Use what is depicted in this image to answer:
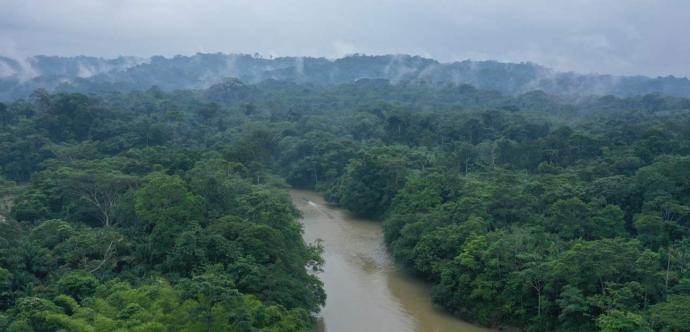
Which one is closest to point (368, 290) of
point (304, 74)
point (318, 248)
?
point (318, 248)

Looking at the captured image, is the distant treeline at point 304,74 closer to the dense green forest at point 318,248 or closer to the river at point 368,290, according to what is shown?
the dense green forest at point 318,248

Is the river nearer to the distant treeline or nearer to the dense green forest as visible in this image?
the dense green forest

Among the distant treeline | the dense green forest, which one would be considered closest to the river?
the dense green forest

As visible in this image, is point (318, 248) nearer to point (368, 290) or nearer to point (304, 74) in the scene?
point (368, 290)

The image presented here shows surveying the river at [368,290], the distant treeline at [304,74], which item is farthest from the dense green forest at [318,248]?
the distant treeline at [304,74]

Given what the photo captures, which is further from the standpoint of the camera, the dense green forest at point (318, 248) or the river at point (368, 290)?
the river at point (368, 290)

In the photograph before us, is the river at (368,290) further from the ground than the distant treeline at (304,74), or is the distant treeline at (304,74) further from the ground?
the distant treeline at (304,74)
